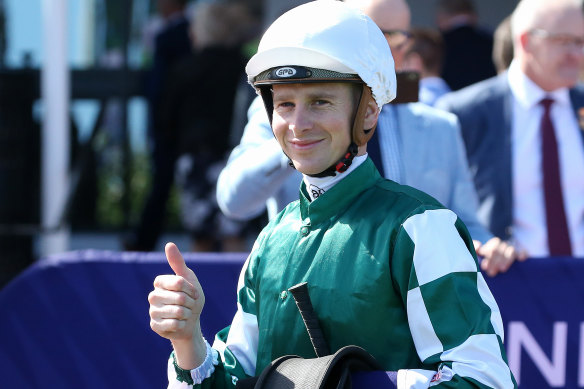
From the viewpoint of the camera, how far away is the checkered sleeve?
71.9 inches

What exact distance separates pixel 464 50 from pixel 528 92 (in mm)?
2733

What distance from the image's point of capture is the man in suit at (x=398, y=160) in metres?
3.00

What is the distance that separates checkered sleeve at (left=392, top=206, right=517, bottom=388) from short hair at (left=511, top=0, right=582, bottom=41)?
91.8 inches

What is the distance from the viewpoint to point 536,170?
390 centimetres

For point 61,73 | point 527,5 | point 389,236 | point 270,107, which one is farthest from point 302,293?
point 61,73

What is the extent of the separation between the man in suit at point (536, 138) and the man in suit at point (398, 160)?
616mm

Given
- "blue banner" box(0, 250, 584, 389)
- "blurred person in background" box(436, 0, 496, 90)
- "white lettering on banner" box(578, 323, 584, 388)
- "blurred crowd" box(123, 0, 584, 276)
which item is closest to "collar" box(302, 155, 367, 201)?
"blurred crowd" box(123, 0, 584, 276)

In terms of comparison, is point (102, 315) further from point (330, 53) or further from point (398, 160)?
point (330, 53)

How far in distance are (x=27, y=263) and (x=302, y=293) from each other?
4818 millimetres

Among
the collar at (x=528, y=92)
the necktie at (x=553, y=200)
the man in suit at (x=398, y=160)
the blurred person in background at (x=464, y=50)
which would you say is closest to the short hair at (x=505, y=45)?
the collar at (x=528, y=92)

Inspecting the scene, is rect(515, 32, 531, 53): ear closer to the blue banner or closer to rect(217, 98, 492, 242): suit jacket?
rect(217, 98, 492, 242): suit jacket

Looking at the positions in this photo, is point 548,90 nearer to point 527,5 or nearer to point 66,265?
point 527,5

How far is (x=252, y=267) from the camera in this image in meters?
2.16

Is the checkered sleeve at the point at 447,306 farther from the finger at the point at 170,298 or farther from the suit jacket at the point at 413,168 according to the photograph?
the suit jacket at the point at 413,168
